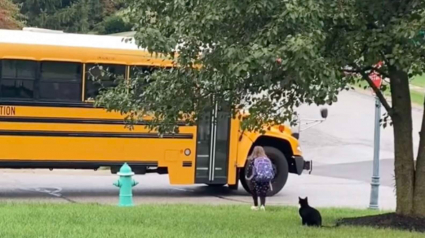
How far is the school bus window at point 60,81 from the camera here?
588 inches

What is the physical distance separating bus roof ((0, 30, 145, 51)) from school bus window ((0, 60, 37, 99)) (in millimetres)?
403

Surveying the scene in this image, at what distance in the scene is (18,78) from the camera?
14.8 metres

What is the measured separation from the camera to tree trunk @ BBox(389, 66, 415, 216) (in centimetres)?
1038

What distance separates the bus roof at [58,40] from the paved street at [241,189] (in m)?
2.87

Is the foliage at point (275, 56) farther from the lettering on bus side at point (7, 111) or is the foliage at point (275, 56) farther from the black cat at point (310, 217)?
the lettering on bus side at point (7, 111)

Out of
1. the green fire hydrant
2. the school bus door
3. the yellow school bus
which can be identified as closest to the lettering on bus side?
the yellow school bus

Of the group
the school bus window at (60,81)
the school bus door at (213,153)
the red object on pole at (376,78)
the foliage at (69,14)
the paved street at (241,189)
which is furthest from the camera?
the foliage at (69,14)

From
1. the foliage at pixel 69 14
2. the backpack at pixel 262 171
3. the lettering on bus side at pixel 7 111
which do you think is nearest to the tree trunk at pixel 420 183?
the backpack at pixel 262 171

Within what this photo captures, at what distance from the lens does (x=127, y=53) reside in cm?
1531

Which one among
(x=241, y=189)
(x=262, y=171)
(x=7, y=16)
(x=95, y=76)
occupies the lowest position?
(x=241, y=189)

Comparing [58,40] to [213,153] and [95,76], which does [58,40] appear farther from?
[213,153]

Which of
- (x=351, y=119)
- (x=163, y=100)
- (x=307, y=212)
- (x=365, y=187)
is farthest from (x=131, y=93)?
(x=351, y=119)

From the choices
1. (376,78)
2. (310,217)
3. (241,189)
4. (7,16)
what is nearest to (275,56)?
Result: (310,217)

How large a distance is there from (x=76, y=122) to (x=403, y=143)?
267 inches
